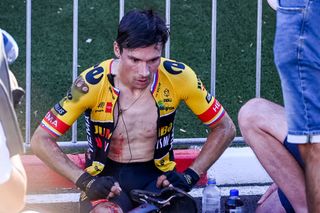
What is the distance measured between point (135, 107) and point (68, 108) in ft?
1.19

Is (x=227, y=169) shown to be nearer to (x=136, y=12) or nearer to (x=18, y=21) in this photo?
(x=136, y=12)

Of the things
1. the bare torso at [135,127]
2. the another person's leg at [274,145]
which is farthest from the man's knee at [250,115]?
the bare torso at [135,127]

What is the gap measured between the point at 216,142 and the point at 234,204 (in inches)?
14.5

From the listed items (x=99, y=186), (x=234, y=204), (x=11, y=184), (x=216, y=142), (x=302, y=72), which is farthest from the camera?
(x=234, y=204)

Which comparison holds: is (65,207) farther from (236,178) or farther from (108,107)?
(236,178)

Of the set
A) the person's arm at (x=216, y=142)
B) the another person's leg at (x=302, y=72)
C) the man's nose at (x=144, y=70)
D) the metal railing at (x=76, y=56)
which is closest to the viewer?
the another person's leg at (x=302, y=72)

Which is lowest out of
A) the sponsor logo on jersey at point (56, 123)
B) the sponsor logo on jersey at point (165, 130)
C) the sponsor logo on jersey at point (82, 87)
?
the sponsor logo on jersey at point (165, 130)

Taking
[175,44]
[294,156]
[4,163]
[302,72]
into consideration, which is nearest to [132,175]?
[294,156]

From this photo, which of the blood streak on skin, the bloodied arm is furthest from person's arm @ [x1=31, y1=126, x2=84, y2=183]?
the blood streak on skin

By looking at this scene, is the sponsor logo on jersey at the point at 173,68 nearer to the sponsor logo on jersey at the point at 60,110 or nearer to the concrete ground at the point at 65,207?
the sponsor logo on jersey at the point at 60,110

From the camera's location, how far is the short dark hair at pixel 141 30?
4.36 metres

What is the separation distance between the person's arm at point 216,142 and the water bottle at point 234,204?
0.27 m

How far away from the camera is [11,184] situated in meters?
2.65

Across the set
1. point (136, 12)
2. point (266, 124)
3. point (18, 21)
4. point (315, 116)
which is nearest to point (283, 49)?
point (315, 116)
